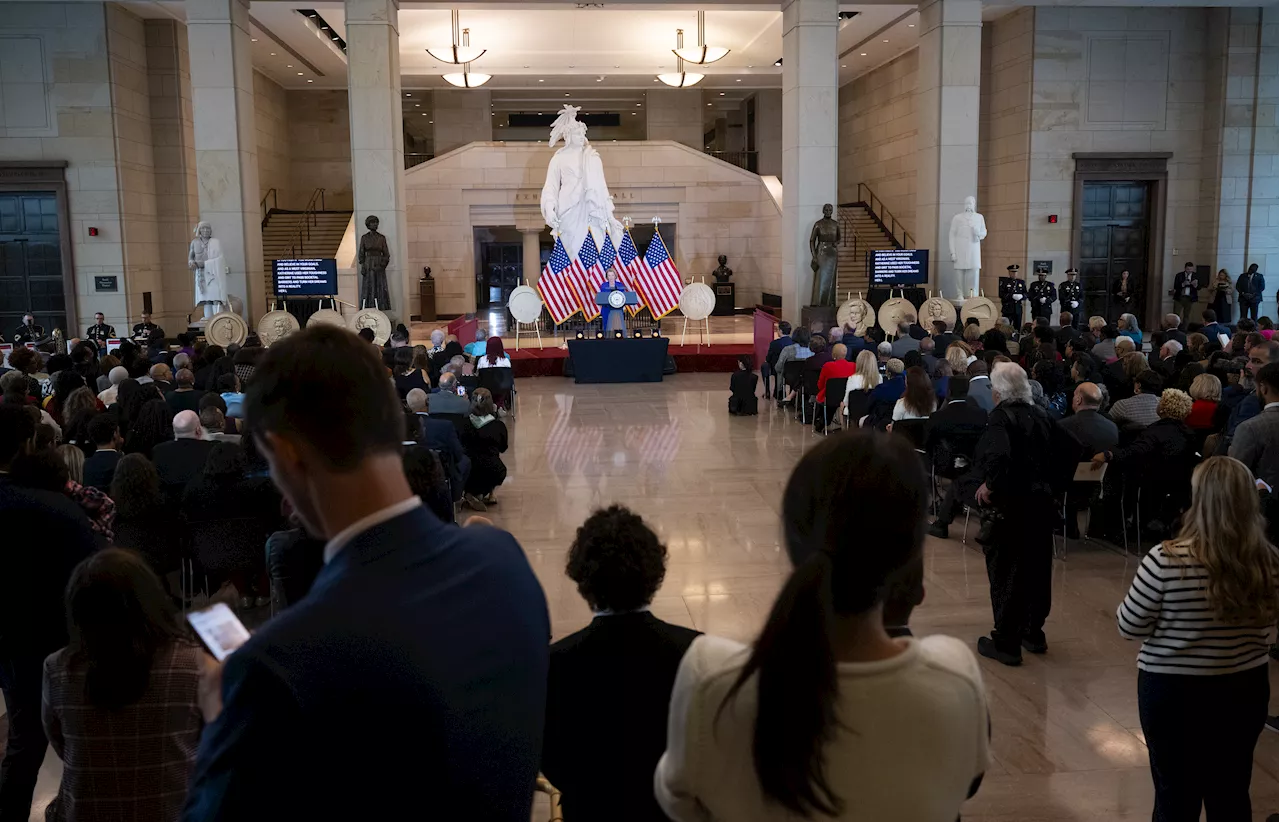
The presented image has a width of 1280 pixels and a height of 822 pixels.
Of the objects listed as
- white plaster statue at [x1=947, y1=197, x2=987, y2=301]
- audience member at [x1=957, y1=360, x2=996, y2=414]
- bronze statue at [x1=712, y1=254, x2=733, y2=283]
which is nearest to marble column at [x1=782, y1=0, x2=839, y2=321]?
white plaster statue at [x1=947, y1=197, x2=987, y2=301]

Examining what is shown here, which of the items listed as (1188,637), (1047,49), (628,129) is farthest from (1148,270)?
(1188,637)

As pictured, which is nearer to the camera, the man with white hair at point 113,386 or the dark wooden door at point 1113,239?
the man with white hair at point 113,386

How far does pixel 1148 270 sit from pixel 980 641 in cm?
2090

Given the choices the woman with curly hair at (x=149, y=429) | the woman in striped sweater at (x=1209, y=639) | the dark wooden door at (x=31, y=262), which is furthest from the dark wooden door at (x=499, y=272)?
the woman in striped sweater at (x=1209, y=639)

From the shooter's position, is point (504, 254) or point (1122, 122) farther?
point (504, 254)

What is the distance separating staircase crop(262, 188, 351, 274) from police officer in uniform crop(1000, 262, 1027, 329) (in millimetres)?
16437

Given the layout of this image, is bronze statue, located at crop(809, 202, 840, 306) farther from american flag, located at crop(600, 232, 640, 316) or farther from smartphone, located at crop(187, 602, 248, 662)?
smartphone, located at crop(187, 602, 248, 662)

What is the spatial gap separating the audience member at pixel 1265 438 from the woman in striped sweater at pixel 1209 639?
2321 mm

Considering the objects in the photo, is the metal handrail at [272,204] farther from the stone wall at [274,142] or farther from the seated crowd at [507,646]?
the seated crowd at [507,646]

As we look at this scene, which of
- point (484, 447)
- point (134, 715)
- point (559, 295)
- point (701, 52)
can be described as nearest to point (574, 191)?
point (559, 295)

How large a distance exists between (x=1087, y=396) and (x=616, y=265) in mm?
12203

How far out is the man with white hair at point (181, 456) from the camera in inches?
245

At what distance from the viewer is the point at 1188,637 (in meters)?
3.33

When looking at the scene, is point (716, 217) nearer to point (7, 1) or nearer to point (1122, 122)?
point (1122, 122)
